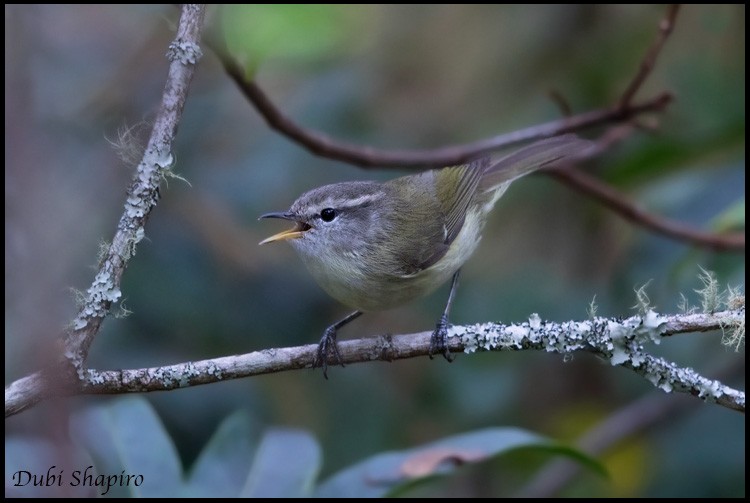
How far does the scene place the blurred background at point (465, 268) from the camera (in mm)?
3770

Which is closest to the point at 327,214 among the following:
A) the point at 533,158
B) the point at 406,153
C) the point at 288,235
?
the point at 288,235

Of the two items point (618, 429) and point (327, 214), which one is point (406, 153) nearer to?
point (327, 214)

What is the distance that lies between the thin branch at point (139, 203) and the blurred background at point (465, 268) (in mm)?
1351

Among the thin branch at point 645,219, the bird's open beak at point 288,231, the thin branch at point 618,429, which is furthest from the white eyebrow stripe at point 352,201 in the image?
the thin branch at point 618,429

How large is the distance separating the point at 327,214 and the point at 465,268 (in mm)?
1909

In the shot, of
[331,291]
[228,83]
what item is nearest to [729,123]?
[331,291]

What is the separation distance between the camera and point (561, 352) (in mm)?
2115

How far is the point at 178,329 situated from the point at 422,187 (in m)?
1.44

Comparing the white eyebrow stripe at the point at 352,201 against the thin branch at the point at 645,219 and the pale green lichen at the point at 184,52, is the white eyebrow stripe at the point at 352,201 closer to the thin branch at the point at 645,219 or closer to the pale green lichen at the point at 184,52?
the thin branch at the point at 645,219

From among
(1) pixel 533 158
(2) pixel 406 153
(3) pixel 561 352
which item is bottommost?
(3) pixel 561 352

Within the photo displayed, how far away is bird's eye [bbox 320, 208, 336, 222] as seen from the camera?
351 centimetres

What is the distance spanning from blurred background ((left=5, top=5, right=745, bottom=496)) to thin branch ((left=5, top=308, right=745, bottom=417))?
1.14 m

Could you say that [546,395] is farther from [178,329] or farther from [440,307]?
[178,329]

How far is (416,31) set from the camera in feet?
18.7
